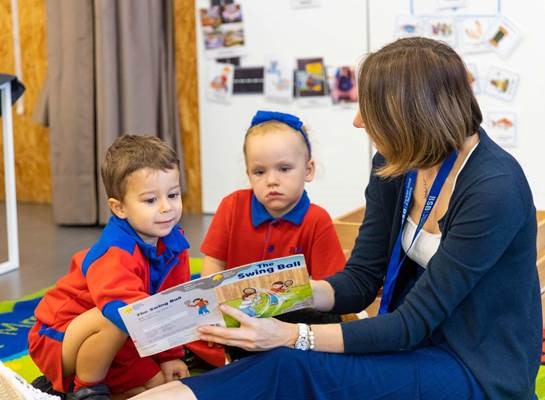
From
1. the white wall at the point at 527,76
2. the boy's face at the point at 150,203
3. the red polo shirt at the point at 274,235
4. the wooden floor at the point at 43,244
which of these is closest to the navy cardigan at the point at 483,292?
the boy's face at the point at 150,203

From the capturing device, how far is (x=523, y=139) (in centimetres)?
376

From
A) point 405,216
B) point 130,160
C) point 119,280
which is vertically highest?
point 130,160

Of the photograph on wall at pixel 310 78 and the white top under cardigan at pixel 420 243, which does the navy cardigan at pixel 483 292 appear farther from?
Answer: the photograph on wall at pixel 310 78

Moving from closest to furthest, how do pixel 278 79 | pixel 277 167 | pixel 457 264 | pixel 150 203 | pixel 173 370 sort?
pixel 457 264 → pixel 150 203 → pixel 173 370 → pixel 277 167 → pixel 278 79

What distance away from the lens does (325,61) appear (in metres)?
4.14

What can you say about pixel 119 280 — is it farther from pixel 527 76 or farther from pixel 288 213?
pixel 527 76

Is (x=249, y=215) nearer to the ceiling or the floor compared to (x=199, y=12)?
nearer to the floor

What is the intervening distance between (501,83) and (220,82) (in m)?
1.42

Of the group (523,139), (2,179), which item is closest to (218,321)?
(523,139)

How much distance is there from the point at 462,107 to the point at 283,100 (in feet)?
9.06

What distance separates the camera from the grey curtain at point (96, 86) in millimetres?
4195

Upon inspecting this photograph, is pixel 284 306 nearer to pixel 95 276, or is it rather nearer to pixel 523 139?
pixel 95 276

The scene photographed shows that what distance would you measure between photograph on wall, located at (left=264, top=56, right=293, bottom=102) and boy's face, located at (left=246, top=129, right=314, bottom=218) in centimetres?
202

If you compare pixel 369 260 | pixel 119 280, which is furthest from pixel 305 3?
pixel 119 280
